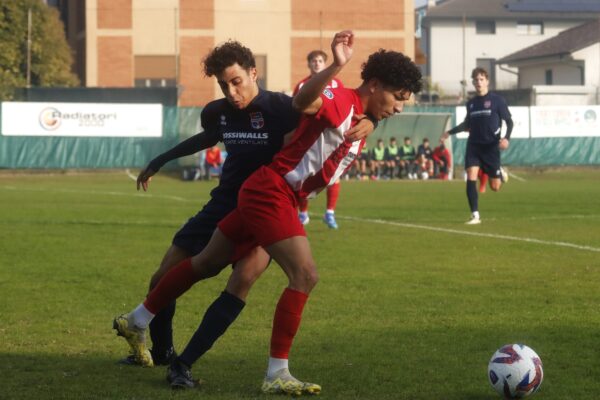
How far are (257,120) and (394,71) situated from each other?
887 mm

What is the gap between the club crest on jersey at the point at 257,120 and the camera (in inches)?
254

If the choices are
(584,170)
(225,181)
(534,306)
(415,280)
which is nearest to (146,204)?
(415,280)

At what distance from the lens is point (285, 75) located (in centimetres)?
5241

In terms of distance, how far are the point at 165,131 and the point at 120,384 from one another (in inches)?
1249

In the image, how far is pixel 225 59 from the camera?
6352 mm

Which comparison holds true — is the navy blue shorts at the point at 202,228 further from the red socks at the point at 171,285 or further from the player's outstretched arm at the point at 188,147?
the player's outstretched arm at the point at 188,147

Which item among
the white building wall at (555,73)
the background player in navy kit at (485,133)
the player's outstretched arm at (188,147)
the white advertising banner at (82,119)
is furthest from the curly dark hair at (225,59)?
the white building wall at (555,73)

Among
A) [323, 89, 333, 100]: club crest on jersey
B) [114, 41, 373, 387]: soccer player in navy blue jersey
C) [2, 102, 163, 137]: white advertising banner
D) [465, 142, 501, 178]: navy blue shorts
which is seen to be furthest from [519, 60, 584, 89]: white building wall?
[323, 89, 333, 100]: club crest on jersey

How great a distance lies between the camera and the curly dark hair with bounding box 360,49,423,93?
5.95 meters

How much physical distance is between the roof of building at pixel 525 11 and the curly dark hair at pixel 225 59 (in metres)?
80.1

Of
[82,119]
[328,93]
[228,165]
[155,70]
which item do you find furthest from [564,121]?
[328,93]

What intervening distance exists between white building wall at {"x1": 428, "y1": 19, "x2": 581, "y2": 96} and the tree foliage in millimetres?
39839

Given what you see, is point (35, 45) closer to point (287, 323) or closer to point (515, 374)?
point (287, 323)

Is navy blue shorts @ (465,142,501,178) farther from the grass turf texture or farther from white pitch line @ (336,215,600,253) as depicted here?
white pitch line @ (336,215,600,253)
